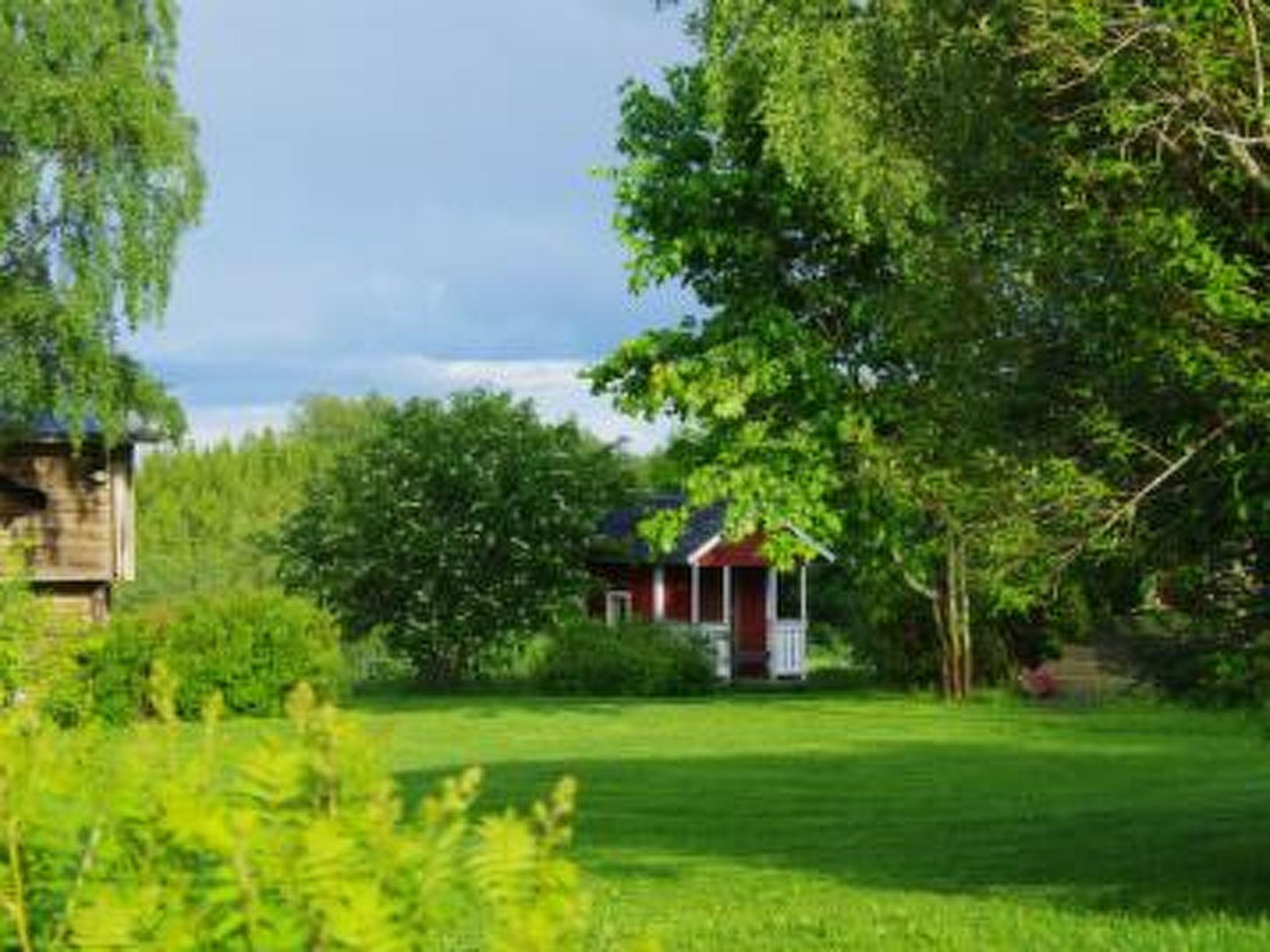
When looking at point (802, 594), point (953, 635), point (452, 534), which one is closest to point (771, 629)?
point (802, 594)

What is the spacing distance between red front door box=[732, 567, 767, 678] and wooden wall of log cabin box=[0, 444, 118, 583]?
1806 cm

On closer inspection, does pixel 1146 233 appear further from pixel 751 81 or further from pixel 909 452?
pixel 751 81

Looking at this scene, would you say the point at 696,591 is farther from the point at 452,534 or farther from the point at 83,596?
the point at 83,596

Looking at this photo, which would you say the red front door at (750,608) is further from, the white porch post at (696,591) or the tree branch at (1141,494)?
the tree branch at (1141,494)

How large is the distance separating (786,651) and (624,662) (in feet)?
31.2

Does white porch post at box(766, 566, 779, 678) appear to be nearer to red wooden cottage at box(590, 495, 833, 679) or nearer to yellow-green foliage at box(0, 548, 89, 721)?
red wooden cottage at box(590, 495, 833, 679)

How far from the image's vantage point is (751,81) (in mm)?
35969

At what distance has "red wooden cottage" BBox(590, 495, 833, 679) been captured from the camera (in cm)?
5631

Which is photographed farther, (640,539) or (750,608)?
(750,608)

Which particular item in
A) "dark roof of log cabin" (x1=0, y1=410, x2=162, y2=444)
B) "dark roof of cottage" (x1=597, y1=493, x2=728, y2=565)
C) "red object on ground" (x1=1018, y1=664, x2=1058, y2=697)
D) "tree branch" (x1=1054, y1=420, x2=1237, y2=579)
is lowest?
"red object on ground" (x1=1018, y1=664, x2=1058, y2=697)

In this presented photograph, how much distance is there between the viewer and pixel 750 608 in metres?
59.2

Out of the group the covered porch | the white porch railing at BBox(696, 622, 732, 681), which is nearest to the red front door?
the covered porch

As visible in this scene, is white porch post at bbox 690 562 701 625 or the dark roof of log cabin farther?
white porch post at bbox 690 562 701 625

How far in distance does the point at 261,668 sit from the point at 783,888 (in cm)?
2513
